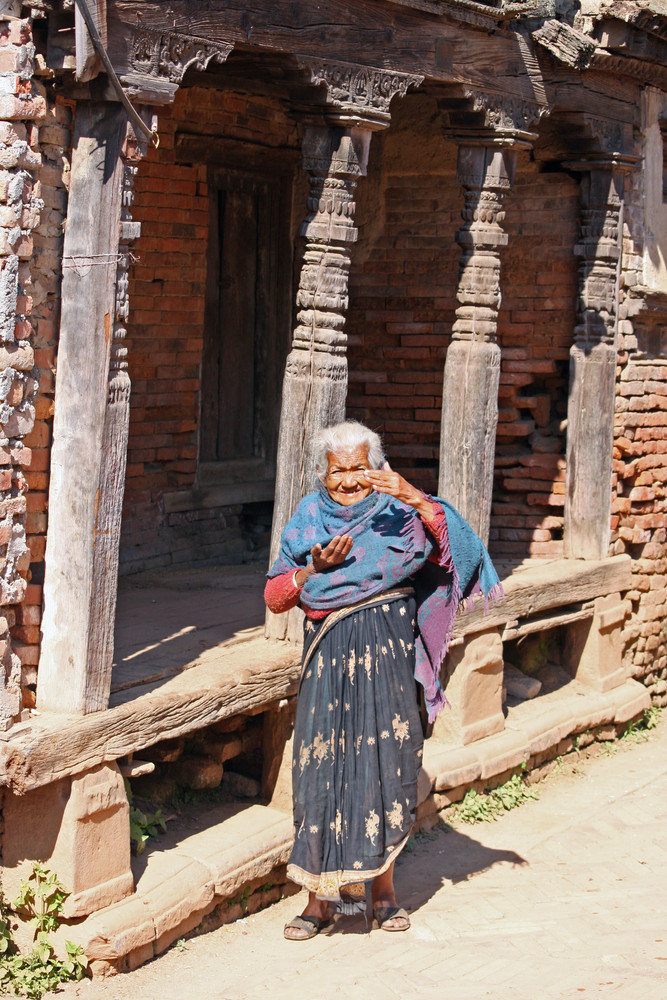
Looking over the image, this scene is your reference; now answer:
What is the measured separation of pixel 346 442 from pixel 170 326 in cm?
274

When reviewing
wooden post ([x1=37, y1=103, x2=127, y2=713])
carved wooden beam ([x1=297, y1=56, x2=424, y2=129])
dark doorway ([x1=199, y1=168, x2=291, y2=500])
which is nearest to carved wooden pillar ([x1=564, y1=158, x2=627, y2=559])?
dark doorway ([x1=199, y1=168, x2=291, y2=500])

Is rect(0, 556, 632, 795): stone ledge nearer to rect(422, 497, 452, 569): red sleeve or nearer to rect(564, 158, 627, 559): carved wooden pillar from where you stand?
rect(422, 497, 452, 569): red sleeve

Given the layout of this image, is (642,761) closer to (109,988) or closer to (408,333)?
(408,333)

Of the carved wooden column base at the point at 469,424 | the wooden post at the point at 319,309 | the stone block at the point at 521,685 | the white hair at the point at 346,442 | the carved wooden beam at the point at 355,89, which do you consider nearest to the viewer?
the white hair at the point at 346,442

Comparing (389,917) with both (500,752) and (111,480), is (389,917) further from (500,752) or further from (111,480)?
A: (111,480)

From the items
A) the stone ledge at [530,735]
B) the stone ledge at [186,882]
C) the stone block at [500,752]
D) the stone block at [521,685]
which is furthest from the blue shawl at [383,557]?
the stone block at [521,685]

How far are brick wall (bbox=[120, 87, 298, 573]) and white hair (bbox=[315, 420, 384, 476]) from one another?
2.40 m

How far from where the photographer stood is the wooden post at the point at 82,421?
4531mm

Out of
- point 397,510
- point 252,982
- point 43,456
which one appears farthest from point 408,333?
point 252,982

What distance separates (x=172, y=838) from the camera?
5.52 meters

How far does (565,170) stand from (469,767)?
3689 mm

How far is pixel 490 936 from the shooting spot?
5.36m

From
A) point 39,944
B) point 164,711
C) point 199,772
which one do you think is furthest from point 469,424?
point 39,944

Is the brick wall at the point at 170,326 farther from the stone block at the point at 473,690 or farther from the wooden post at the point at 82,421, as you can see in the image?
the wooden post at the point at 82,421
